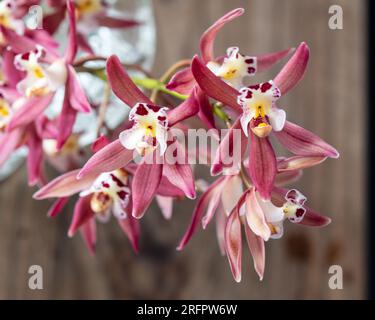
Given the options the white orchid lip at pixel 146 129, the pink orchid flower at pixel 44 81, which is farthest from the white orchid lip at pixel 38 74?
the white orchid lip at pixel 146 129

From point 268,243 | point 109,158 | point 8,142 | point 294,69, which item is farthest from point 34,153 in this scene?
point 268,243

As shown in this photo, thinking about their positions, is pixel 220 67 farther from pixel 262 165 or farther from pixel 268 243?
pixel 268 243

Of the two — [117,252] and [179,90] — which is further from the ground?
[179,90]

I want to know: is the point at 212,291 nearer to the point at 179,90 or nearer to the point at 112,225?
the point at 112,225

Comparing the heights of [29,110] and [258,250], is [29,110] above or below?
above

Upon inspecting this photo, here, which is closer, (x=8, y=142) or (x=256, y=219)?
(x=256, y=219)

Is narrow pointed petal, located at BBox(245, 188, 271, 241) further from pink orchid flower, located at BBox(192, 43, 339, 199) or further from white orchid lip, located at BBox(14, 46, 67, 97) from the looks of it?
white orchid lip, located at BBox(14, 46, 67, 97)

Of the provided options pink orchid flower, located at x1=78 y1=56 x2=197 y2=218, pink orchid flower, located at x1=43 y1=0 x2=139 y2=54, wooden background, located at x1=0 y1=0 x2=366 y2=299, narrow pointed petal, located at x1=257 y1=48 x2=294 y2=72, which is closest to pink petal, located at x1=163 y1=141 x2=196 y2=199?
pink orchid flower, located at x1=78 y1=56 x2=197 y2=218

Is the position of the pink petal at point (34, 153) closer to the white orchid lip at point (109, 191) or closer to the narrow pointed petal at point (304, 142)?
the white orchid lip at point (109, 191)
